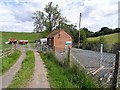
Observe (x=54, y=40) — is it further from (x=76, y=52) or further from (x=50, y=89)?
(x=50, y=89)

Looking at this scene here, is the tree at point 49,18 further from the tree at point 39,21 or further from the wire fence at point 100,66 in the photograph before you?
the wire fence at point 100,66

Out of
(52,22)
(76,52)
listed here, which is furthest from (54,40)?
(76,52)

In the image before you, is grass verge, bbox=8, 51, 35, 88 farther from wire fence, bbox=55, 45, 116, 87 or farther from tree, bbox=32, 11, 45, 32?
tree, bbox=32, 11, 45, 32

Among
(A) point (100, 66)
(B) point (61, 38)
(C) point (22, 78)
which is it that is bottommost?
(C) point (22, 78)

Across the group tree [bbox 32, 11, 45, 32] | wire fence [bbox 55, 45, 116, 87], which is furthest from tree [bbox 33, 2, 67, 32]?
wire fence [bbox 55, 45, 116, 87]

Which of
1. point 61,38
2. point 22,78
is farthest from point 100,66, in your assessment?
point 61,38

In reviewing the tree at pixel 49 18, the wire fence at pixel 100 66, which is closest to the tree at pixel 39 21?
the tree at pixel 49 18

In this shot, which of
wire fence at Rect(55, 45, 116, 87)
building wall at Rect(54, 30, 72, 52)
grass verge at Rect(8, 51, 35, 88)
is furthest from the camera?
building wall at Rect(54, 30, 72, 52)

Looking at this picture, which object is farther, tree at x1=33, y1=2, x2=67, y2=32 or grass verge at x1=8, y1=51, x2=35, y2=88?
tree at x1=33, y1=2, x2=67, y2=32

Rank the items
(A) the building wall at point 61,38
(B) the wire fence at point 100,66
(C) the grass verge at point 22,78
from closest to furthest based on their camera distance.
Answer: (B) the wire fence at point 100,66 → (C) the grass verge at point 22,78 → (A) the building wall at point 61,38

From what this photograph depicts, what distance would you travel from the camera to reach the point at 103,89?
759 centimetres

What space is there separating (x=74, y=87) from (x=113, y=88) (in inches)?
109

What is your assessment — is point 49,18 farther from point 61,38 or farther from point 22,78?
point 22,78

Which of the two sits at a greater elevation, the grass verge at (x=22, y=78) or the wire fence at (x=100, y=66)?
the wire fence at (x=100, y=66)
